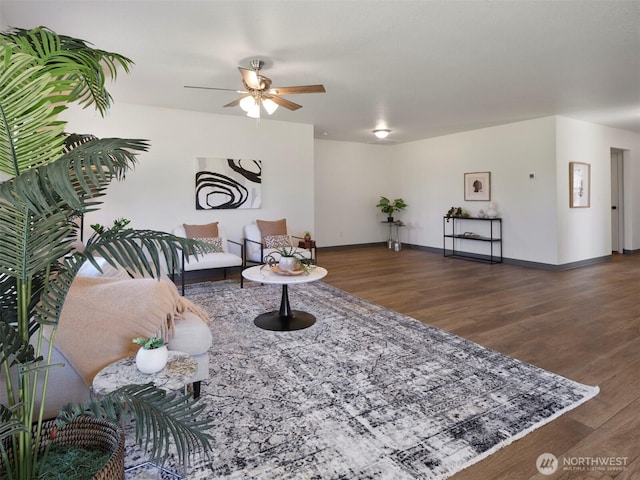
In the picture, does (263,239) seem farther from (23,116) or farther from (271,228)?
A: (23,116)

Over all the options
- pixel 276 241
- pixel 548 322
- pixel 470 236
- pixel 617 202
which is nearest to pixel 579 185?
pixel 470 236

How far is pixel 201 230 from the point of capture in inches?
212

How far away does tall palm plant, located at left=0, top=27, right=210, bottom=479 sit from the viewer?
0.96 metres

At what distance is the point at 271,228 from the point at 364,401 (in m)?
3.94

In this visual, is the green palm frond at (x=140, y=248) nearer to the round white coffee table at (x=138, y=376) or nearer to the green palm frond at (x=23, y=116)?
the green palm frond at (x=23, y=116)

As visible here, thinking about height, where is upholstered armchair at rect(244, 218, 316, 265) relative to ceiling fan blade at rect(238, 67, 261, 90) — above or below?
below

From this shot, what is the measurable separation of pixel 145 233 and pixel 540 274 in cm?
613

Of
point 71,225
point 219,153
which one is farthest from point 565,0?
point 219,153

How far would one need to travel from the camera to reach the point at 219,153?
231 inches

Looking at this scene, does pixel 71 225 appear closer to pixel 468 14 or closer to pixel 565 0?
pixel 468 14

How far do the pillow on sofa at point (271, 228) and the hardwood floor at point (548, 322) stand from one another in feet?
3.69

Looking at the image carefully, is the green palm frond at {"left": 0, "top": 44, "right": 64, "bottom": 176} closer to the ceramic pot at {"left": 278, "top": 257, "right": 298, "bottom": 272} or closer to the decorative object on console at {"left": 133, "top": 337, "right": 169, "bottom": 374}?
the decorative object on console at {"left": 133, "top": 337, "right": 169, "bottom": 374}

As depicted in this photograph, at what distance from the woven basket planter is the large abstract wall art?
184 inches

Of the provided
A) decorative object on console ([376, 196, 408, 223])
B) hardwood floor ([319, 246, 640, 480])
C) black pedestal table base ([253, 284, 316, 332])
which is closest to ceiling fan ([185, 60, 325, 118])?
black pedestal table base ([253, 284, 316, 332])
